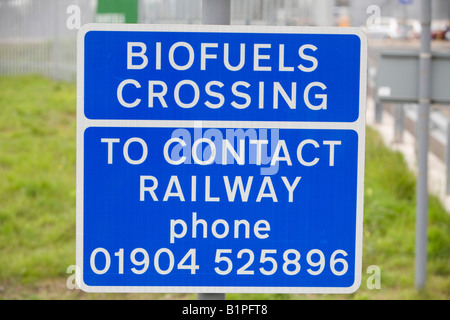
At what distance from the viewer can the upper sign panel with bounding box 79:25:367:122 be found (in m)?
1.90

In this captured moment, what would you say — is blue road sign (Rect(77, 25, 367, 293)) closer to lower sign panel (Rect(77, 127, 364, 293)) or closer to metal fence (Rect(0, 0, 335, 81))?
lower sign panel (Rect(77, 127, 364, 293))

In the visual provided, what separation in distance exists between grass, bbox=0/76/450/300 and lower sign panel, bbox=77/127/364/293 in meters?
2.94

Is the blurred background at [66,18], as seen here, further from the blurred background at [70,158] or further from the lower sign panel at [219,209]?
the lower sign panel at [219,209]

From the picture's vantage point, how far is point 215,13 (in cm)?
196

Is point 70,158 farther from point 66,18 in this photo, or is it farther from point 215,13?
point 215,13

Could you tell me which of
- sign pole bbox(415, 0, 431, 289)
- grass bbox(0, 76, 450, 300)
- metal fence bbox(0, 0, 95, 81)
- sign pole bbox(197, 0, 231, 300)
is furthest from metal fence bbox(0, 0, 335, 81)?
sign pole bbox(197, 0, 231, 300)

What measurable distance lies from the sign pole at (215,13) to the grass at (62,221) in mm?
2950

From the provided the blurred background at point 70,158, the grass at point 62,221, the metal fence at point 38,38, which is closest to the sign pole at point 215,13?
the blurred background at point 70,158

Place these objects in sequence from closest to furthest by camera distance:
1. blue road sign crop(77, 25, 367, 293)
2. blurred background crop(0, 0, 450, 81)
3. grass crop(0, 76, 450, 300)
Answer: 1. blue road sign crop(77, 25, 367, 293)
2. grass crop(0, 76, 450, 300)
3. blurred background crop(0, 0, 450, 81)

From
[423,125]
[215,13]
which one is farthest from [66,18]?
[215,13]

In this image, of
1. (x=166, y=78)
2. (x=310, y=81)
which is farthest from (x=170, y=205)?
(x=310, y=81)

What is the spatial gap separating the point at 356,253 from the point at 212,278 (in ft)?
1.13

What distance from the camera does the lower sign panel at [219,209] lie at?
190cm

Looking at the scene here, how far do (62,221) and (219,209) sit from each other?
5949 mm
